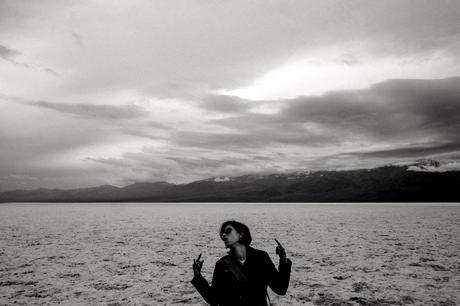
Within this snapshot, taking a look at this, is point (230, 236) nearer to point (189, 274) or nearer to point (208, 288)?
point (208, 288)

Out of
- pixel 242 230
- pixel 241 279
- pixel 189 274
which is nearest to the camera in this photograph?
pixel 241 279

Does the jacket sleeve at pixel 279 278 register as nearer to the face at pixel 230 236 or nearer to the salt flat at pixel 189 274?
the face at pixel 230 236

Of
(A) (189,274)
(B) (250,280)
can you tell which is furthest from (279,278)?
(A) (189,274)

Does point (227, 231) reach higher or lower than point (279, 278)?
higher

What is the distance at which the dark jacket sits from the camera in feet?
10.9

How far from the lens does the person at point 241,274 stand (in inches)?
129

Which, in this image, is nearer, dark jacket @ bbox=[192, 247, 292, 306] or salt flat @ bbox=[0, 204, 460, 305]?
dark jacket @ bbox=[192, 247, 292, 306]

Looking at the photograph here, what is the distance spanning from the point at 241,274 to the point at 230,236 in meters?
0.36

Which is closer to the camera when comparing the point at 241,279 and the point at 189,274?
the point at 241,279

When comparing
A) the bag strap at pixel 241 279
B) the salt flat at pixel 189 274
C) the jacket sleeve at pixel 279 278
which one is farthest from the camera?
the salt flat at pixel 189 274

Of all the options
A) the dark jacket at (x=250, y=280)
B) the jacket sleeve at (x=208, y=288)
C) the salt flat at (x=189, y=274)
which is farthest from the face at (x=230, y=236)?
the salt flat at (x=189, y=274)

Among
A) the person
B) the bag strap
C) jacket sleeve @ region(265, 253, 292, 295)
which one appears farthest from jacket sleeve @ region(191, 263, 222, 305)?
jacket sleeve @ region(265, 253, 292, 295)

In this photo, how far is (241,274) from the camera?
324cm

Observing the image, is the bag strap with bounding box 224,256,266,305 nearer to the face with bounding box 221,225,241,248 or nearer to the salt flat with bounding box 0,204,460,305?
the face with bounding box 221,225,241,248
